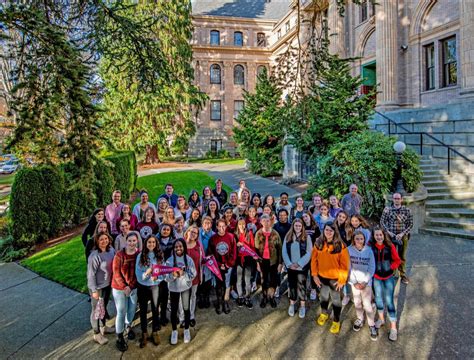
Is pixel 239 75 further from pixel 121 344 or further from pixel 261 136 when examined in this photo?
pixel 121 344

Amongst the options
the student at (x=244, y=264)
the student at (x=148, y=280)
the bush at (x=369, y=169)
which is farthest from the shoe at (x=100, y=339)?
the bush at (x=369, y=169)

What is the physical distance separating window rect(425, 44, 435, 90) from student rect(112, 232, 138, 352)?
17.2 meters

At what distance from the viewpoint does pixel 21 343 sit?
5.08 m

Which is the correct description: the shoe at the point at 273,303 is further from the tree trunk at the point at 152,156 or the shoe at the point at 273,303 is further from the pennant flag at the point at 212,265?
the tree trunk at the point at 152,156

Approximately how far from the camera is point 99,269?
500 cm

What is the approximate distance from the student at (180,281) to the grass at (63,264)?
292cm

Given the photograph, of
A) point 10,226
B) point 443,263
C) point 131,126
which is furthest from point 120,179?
point 131,126

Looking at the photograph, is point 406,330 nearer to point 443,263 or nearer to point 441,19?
point 443,263

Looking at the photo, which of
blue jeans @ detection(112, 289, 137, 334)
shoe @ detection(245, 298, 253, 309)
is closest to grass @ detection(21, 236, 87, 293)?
blue jeans @ detection(112, 289, 137, 334)

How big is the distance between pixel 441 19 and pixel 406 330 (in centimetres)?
1635

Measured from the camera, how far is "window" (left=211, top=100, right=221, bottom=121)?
45.2m

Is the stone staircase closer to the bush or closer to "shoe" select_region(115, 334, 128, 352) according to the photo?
the bush

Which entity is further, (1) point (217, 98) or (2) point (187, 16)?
(1) point (217, 98)

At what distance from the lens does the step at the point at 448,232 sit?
362 inches
